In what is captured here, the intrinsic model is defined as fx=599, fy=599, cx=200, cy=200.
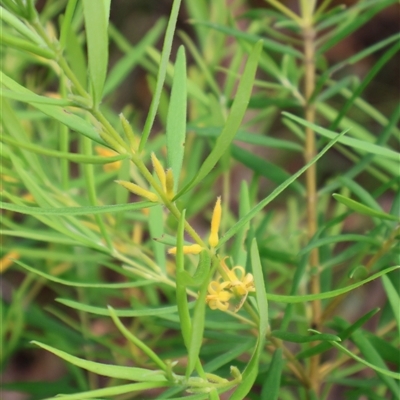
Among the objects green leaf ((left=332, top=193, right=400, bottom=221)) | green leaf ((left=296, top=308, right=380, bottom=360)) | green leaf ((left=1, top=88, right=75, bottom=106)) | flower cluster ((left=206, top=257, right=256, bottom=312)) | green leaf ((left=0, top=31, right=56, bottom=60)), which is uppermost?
green leaf ((left=0, top=31, right=56, bottom=60))

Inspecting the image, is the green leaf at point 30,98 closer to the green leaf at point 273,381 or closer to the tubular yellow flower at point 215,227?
the tubular yellow flower at point 215,227

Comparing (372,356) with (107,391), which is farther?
(372,356)

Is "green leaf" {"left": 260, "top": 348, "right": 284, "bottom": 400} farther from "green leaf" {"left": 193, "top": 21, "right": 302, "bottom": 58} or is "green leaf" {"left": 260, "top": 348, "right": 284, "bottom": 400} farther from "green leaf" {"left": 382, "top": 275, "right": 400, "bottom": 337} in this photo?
"green leaf" {"left": 193, "top": 21, "right": 302, "bottom": 58}

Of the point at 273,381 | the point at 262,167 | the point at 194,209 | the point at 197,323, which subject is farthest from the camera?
the point at 194,209

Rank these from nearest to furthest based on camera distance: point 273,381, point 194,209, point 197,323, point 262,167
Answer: point 197,323 < point 273,381 < point 262,167 < point 194,209

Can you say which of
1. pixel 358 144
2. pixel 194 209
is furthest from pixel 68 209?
pixel 194 209

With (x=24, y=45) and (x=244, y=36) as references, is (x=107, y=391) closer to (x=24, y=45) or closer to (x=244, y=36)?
(x=24, y=45)

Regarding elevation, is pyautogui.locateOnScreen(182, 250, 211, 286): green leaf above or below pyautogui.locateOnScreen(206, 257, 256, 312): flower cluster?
above

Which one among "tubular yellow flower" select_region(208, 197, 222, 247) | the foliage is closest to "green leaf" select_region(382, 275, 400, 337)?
the foliage

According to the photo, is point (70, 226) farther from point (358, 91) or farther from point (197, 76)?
point (197, 76)
